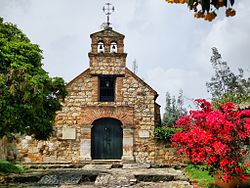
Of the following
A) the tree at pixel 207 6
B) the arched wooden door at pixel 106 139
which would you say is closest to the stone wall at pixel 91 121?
the arched wooden door at pixel 106 139

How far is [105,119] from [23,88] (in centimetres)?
906

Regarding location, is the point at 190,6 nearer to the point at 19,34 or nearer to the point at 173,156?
the point at 19,34

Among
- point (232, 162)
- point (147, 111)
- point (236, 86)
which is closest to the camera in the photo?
point (232, 162)

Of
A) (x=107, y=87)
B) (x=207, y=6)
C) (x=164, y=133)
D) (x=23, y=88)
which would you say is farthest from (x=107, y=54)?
(x=207, y=6)

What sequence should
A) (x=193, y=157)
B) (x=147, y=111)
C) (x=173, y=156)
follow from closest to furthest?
(x=193, y=157), (x=173, y=156), (x=147, y=111)

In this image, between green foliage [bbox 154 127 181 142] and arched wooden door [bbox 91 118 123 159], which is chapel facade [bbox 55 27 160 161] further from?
green foliage [bbox 154 127 181 142]

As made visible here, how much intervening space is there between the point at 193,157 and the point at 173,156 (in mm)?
9082

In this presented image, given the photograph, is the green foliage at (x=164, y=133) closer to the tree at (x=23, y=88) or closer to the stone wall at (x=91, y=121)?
the stone wall at (x=91, y=121)

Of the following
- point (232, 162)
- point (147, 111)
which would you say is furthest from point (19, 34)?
point (147, 111)

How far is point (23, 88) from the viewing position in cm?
931

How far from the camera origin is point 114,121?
59.4 ft

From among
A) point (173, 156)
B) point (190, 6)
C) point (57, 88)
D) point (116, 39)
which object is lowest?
point (173, 156)

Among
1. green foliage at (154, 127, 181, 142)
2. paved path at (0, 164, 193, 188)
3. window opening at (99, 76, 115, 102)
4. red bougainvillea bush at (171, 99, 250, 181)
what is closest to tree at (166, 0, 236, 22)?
red bougainvillea bush at (171, 99, 250, 181)

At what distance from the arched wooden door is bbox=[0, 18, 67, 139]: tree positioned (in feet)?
22.3
